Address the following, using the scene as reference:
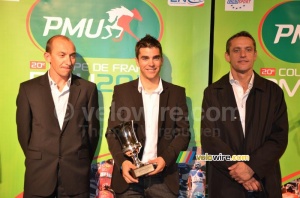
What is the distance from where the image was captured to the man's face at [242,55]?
3514mm

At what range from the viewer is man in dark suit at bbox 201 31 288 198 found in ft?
10.7

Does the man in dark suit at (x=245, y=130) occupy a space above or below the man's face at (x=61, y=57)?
below

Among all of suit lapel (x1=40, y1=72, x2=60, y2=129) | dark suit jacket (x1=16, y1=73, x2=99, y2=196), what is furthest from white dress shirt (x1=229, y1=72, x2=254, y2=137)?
suit lapel (x1=40, y1=72, x2=60, y2=129)

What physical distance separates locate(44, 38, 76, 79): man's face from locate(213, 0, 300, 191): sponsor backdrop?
1.51 m

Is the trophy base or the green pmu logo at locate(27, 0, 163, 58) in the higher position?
the green pmu logo at locate(27, 0, 163, 58)

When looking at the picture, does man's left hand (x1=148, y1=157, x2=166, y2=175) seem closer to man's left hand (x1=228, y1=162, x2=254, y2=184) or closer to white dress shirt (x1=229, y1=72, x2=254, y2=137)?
man's left hand (x1=228, y1=162, x2=254, y2=184)

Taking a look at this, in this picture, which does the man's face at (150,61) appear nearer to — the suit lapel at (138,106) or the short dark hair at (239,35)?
the suit lapel at (138,106)

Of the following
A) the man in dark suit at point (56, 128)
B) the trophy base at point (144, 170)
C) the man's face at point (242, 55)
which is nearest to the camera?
the trophy base at point (144, 170)

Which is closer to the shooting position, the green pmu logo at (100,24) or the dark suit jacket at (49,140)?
the dark suit jacket at (49,140)

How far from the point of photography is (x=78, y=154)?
3.35m

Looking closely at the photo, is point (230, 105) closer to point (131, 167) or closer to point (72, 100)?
point (131, 167)

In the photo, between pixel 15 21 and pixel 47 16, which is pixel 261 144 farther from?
pixel 15 21

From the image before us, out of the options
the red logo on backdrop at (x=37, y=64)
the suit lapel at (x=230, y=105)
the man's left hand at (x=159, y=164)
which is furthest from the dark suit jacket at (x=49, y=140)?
the suit lapel at (x=230, y=105)

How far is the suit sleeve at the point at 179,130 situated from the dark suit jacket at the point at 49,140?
82 centimetres
